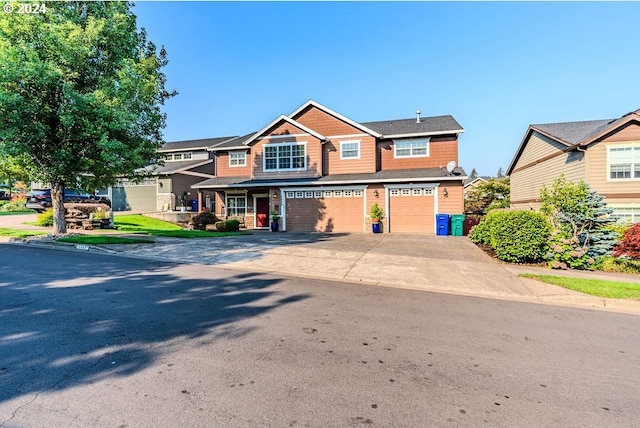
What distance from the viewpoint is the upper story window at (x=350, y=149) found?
22.5m

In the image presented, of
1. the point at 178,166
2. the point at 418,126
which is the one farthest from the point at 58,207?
the point at 418,126

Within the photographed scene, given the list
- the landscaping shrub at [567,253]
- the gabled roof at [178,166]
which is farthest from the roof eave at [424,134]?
the gabled roof at [178,166]

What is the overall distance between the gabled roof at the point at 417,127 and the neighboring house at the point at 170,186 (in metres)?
15.0

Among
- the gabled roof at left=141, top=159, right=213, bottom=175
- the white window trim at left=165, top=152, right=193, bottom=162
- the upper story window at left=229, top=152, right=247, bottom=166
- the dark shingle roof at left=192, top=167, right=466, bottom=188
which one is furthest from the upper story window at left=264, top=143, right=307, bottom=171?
the white window trim at left=165, top=152, right=193, bottom=162

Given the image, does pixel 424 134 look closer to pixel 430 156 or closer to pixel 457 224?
pixel 430 156

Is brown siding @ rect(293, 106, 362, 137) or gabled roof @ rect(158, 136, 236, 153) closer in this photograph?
brown siding @ rect(293, 106, 362, 137)

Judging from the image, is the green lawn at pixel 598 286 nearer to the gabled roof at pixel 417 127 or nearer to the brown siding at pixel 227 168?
the gabled roof at pixel 417 127

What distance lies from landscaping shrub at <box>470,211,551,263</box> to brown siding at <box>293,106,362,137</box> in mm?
13397

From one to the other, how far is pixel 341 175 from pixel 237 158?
881cm

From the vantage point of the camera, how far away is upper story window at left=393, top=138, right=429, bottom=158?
2178 centimetres

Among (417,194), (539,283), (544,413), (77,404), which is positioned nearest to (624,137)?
(417,194)

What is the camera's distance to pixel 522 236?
1066cm

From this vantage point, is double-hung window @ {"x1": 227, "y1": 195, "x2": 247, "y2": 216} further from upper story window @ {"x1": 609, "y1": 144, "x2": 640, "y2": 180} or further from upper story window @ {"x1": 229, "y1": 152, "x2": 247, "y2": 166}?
upper story window @ {"x1": 609, "y1": 144, "x2": 640, "y2": 180}

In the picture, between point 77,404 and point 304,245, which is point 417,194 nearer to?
point 304,245
